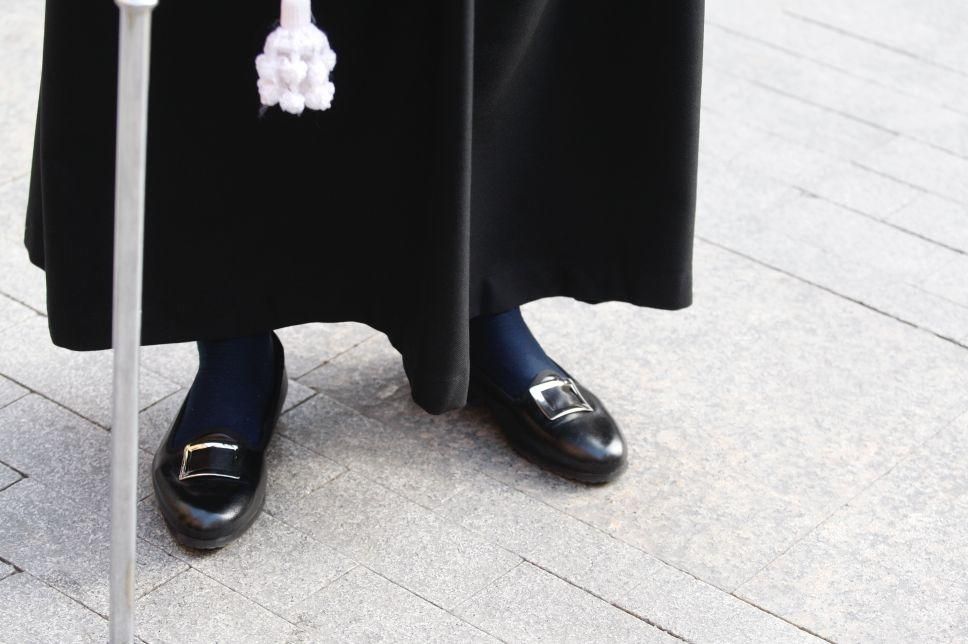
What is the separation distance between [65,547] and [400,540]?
0.46 metres

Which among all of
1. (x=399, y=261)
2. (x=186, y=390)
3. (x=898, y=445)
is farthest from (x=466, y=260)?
(x=898, y=445)

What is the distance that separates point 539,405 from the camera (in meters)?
2.15

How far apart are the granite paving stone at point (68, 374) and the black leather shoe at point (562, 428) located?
56cm

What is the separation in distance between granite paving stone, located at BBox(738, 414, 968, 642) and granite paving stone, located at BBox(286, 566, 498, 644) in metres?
0.42

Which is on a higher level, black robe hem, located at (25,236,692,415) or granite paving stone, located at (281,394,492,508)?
black robe hem, located at (25,236,692,415)

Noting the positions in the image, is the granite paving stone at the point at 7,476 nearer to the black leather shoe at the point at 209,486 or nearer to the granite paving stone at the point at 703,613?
the black leather shoe at the point at 209,486

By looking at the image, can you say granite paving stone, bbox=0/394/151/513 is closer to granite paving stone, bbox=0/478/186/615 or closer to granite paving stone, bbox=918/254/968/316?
granite paving stone, bbox=0/478/186/615

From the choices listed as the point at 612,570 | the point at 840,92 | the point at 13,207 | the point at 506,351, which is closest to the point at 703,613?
the point at 612,570

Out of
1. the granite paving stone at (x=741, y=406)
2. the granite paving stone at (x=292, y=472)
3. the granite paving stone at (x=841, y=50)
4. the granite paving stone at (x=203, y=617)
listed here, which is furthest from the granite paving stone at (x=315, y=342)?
the granite paving stone at (x=841, y=50)

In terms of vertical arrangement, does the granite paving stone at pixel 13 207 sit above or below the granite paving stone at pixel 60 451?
above

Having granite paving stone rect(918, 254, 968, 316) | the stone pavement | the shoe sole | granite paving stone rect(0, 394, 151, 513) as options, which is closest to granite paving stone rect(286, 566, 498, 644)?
the stone pavement

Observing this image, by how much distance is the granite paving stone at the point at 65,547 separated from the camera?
1.85 metres

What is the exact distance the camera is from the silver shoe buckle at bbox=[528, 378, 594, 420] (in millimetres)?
2148

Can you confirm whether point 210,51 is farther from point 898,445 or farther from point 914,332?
point 914,332
